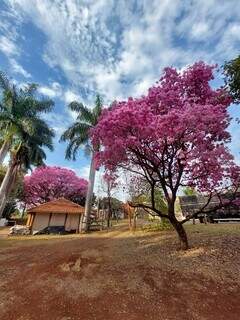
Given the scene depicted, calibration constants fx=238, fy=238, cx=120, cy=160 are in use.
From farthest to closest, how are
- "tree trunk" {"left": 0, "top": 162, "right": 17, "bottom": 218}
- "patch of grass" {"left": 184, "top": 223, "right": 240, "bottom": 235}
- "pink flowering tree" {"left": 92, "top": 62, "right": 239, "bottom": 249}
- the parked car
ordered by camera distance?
the parked car, "tree trunk" {"left": 0, "top": 162, "right": 17, "bottom": 218}, "patch of grass" {"left": 184, "top": 223, "right": 240, "bottom": 235}, "pink flowering tree" {"left": 92, "top": 62, "right": 239, "bottom": 249}

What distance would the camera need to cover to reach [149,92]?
12.2 m

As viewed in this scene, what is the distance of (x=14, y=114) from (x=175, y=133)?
64.0 ft

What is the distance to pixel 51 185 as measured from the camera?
3906 cm

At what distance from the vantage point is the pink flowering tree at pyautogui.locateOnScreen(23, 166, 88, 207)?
38.6 m

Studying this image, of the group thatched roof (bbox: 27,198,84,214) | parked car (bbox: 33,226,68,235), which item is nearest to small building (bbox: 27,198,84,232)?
thatched roof (bbox: 27,198,84,214)

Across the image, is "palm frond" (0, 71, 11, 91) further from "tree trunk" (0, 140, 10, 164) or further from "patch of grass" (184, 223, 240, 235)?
"patch of grass" (184, 223, 240, 235)

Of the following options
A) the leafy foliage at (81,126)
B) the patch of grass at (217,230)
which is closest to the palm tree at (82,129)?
the leafy foliage at (81,126)

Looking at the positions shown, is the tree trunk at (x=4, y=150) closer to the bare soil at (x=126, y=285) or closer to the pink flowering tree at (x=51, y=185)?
the pink flowering tree at (x=51, y=185)

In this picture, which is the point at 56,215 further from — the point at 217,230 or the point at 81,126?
the point at 217,230

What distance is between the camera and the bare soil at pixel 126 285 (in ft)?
20.9

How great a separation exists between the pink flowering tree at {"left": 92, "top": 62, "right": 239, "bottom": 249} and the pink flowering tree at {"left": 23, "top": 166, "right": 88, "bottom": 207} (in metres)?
28.2

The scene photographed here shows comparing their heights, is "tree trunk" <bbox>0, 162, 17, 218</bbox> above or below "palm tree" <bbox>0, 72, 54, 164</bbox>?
below

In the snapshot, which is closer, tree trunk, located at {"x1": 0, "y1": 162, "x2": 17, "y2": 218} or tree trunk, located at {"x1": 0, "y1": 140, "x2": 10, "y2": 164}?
tree trunk, located at {"x1": 0, "y1": 162, "x2": 17, "y2": 218}

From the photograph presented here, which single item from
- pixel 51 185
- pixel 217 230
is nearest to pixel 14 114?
pixel 51 185
